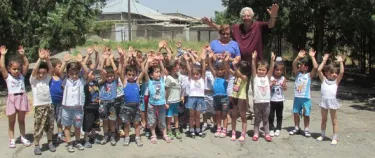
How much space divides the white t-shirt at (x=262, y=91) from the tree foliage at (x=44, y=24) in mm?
7051

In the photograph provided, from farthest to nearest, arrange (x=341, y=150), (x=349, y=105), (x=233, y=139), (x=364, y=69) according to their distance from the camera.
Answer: (x=364, y=69) → (x=349, y=105) → (x=233, y=139) → (x=341, y=150)

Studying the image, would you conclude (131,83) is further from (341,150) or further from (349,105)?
(349,105)

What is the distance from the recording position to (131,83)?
618 centimetres

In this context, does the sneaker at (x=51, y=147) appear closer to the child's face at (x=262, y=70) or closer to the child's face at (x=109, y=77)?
the child's face at (x=109, y=77)

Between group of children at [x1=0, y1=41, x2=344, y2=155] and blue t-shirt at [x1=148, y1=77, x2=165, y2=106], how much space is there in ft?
0.05

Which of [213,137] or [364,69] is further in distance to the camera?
[364,69]

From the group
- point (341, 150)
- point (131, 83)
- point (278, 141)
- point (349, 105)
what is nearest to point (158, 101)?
point (131, 83)

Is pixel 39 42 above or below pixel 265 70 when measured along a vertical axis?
above

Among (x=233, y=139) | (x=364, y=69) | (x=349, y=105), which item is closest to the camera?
(x=233, y=139)

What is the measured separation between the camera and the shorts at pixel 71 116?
19.3ft

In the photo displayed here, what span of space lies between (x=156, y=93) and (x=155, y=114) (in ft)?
1.15

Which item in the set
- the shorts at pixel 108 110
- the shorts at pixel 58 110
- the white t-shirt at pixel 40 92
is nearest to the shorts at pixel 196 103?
the shorts at pixel 108 110

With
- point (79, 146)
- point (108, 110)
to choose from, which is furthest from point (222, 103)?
point (79, 146)

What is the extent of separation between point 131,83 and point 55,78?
3.76ft
